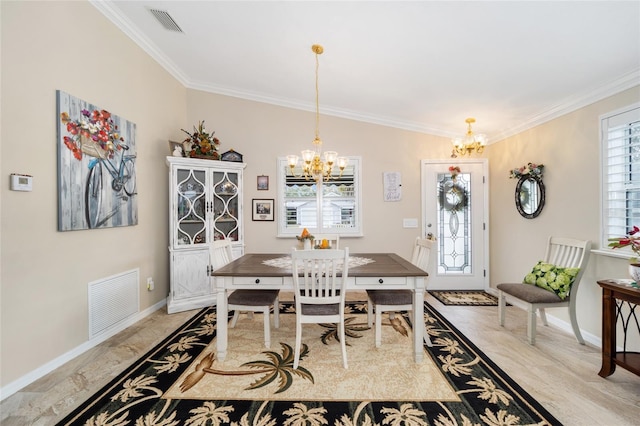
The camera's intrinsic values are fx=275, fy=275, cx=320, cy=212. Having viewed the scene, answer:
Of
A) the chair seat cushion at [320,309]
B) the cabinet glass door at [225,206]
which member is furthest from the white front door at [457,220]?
the cabinet glass door at [225,206]

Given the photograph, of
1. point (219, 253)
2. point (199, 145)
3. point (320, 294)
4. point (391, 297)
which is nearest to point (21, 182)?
point (219, 253)

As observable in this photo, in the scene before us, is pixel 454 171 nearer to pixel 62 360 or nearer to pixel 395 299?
pixel 395 299

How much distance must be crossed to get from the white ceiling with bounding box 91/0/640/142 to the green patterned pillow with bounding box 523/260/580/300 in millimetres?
1702

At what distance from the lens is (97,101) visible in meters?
A: 2.65

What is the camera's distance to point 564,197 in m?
2.99

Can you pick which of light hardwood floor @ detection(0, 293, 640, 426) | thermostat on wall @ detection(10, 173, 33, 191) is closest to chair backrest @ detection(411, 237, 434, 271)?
light hardwood floor @ detection(0, 293, 640, 426)

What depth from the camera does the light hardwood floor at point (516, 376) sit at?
175cm

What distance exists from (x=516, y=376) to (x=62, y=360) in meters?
3.68

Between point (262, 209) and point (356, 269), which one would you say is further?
point (262, 209)

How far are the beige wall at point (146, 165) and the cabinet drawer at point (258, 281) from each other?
57.5 inches

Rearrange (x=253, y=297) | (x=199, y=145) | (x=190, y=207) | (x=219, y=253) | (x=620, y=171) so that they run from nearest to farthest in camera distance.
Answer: (x=620, y=171), (x=253, y=297), (x=219, y=253), (x=190, y=207), (x=199, y=145)

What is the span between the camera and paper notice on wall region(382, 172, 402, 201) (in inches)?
171

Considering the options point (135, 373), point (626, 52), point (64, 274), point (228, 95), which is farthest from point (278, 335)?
point (626, 52)

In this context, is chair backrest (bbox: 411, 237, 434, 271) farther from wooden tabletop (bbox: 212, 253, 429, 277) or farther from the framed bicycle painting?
the framed bicycle painting
